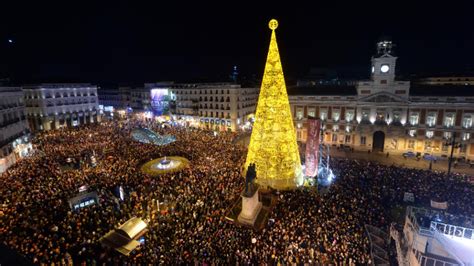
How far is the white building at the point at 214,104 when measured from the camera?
56.4 metres

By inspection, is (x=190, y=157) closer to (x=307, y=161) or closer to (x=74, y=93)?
(x=307, y=161)

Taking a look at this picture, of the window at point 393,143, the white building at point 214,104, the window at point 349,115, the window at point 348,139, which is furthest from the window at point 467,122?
the white building at point 214,104

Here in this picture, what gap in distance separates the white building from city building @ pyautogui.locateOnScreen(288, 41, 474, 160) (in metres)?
18.2

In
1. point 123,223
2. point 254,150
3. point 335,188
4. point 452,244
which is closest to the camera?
point 452,244

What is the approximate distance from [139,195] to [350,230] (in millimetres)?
17769

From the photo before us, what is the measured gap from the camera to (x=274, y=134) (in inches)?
843

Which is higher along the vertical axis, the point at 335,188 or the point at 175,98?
the point at 175,98

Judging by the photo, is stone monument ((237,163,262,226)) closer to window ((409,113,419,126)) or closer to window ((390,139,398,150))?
window ((390,139,398,150))

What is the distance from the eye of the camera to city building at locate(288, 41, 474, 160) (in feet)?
115

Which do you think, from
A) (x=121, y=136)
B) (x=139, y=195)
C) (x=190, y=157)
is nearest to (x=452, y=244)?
(x=139, y=195)

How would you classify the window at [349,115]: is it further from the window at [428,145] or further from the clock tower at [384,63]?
the window at [428,145]

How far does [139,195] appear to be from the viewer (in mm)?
21719

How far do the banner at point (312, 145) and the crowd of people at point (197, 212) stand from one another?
2491 millimetres

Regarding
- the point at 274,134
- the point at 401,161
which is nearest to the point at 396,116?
the point at 401,161
